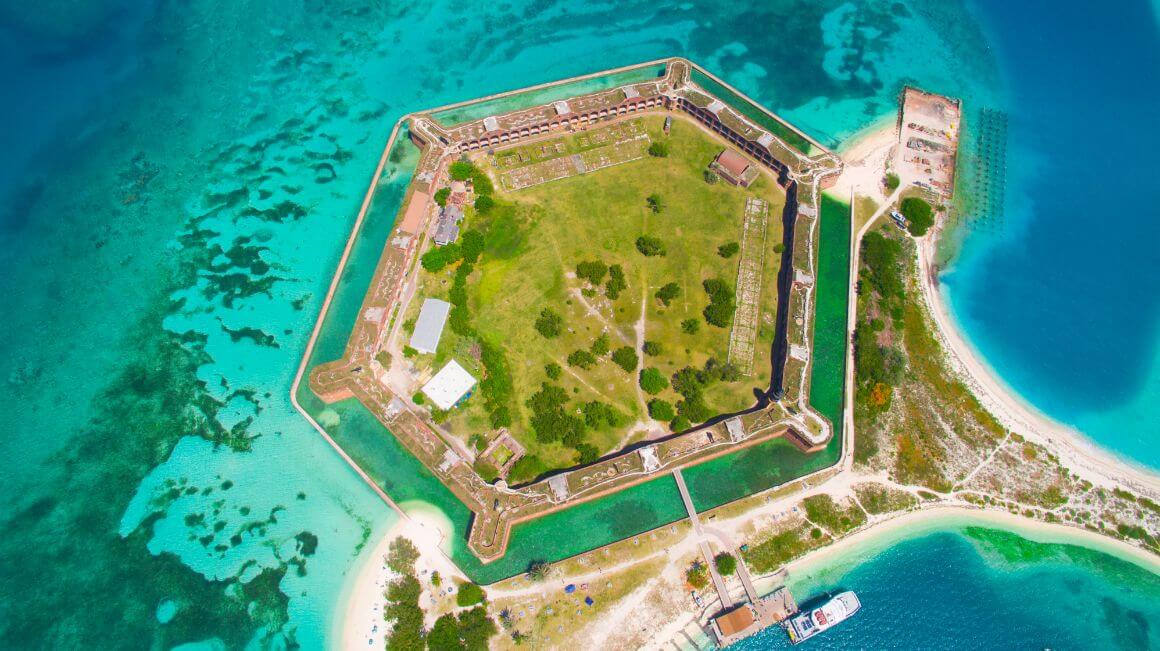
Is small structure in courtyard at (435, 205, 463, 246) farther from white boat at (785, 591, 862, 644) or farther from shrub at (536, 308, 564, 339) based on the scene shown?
white boat at (785, 591, 862, 644)

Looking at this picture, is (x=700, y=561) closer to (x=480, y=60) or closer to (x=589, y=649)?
(x=589, y=649)

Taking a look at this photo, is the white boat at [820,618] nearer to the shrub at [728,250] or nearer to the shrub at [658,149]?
the shrub at [728,250]

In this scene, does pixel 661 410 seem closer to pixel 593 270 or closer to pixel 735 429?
pixel 735 429

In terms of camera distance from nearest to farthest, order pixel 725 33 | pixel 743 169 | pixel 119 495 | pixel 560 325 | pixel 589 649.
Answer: pixel 589 649, pixel 119 495, pixel 560 325, pixel 743 169, pixel 725 33

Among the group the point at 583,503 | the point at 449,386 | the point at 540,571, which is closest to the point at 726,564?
the point at 583,503

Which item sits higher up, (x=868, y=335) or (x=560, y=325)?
(x=868, y=335)

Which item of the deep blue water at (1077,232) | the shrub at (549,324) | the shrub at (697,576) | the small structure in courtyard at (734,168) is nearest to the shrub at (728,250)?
the small structure in courtyard at (734,168)

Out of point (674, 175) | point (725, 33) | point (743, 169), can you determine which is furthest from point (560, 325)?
point (725, 33)
